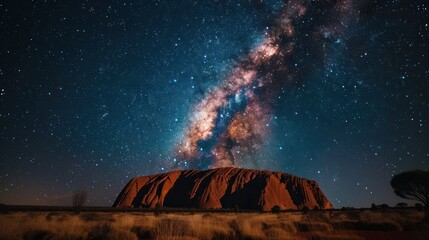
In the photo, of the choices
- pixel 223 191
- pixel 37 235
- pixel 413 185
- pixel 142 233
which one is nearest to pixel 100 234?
pixel 142 233

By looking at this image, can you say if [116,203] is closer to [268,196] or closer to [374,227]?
[268,196]

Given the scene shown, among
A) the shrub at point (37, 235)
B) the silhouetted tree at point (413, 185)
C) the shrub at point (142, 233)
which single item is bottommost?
the shrub at point (37, 235)

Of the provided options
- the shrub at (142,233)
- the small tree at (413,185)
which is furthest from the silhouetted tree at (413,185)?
the shrub at (142,233)

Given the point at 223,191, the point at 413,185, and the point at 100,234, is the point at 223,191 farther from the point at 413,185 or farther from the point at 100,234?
the point at 100,234

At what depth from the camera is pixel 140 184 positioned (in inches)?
4070

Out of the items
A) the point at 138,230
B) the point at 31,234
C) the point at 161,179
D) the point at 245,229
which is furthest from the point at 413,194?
the point at 161,179

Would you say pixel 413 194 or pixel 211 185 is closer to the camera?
pixel 413 194

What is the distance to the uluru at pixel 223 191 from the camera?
93062mm

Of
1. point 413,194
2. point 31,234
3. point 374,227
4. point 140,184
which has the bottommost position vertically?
point 31,234

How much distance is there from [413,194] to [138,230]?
59152 millimetres

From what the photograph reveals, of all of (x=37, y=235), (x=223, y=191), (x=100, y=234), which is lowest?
(x=37, y=235)

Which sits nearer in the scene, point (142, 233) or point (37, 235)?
point (37, 235)

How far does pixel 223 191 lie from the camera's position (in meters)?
101

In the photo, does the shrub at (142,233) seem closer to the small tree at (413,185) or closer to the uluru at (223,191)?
the small tree at (413,185)
